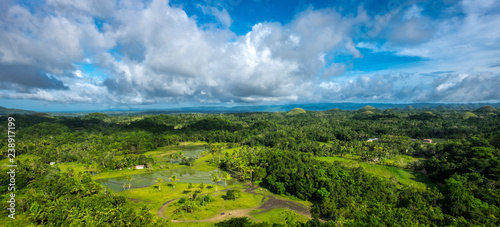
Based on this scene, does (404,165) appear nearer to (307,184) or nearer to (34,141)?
(307,184)

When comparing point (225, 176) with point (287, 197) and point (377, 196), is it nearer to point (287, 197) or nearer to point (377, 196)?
point (287, 197)

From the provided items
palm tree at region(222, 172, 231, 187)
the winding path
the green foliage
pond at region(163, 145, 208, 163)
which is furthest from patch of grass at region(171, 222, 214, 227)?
pond at region(163, 145, 208, 163)

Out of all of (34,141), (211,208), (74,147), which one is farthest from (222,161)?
(34,141)

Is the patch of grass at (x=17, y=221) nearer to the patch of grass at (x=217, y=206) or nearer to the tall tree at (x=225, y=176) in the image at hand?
the patch of grass at (x=217, y=206)

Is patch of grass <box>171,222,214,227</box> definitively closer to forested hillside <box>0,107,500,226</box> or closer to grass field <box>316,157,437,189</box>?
forested hillside <box>0,107,500,226</box>

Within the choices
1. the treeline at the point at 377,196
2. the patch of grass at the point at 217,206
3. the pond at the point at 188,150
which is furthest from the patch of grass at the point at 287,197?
the pond at the point at 188,150
